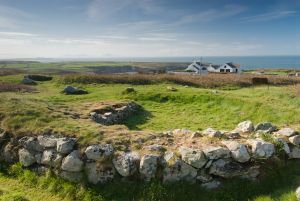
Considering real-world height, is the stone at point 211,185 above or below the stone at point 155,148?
below

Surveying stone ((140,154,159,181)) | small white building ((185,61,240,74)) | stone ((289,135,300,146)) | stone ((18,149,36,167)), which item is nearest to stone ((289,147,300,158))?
stone ((289,135,300,146))

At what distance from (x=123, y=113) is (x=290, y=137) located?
14.1 metres

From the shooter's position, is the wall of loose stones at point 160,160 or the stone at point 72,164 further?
the stone at point 72,164

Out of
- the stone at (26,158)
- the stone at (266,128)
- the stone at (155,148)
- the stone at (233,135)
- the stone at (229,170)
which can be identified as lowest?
the stone at (26,158)

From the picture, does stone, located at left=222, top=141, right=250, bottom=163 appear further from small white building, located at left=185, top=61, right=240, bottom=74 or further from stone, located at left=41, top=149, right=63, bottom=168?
small white building, located at left=185, top=61, right=240, bottom=74

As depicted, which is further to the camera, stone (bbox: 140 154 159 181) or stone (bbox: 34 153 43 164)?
stone (bbox: 34 153 43 164)

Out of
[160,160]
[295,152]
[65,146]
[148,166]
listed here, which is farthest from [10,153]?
[295,152]

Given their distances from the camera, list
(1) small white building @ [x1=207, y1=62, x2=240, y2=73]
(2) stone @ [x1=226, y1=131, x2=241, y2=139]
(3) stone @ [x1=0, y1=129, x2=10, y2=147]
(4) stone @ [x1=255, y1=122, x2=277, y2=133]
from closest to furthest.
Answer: (2) stone @ [x1=226, y1=131, x2=241, y2=139]
(4) stone @ [x1=255, y1=122, x2=277, y2=133]
(3) stone @ [x1=0, y1=129, x2=10, y2=147]
(1) small white building @ [x1=207, y1=62, x2=240, y2=73]

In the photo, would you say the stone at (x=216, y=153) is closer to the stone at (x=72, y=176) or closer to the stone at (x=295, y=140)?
the stone at (x=295, y=140)

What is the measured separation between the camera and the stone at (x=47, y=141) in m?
11.0

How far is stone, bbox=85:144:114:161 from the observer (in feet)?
33.4

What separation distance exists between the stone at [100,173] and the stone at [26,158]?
8.91ft

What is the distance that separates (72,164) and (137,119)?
12804 millimetres

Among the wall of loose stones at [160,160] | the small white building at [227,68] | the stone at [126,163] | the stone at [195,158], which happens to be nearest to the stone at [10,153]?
the wall of loose stones at [160,160]
